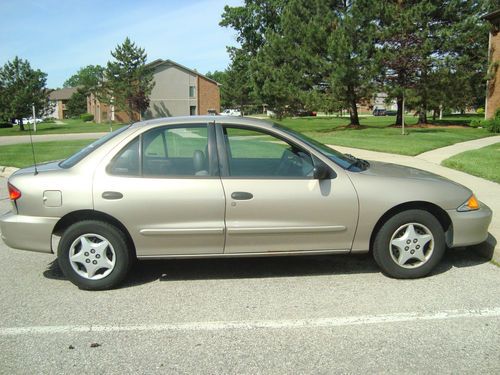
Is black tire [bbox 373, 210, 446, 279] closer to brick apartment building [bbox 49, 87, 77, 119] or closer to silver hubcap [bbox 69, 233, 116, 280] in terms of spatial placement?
silver hubcap [bbox 69, 233, 116, 280]

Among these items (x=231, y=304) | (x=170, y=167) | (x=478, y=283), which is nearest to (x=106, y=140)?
(x=170, y=167)

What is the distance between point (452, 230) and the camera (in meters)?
4.72

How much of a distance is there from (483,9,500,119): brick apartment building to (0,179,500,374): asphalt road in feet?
95.3

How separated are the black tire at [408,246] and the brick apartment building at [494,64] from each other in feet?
96.7

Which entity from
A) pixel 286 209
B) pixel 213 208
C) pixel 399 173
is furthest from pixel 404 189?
pixel 213 208

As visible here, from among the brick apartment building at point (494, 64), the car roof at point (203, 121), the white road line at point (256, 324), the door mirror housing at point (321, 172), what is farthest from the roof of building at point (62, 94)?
the white road line at point (256, 324)

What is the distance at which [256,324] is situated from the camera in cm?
377

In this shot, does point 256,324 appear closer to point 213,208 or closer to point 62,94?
point 213,208

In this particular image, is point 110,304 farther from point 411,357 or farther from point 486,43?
point 486,43

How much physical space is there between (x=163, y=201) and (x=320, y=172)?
146 centimetres

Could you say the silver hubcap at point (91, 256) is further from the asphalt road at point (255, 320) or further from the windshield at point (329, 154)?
the windshield at point (329, 154)

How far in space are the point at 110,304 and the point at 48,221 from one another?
97 cm

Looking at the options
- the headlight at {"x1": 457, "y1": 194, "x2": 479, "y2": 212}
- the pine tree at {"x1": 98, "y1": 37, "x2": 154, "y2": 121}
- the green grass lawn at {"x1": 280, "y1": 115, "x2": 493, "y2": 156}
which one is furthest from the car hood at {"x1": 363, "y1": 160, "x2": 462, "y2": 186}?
the pine tree at {"x1": 98, "y1": 37, "x2": 154, "y2": 121}

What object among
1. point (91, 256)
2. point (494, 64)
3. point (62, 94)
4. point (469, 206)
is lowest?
point (91, 256)
